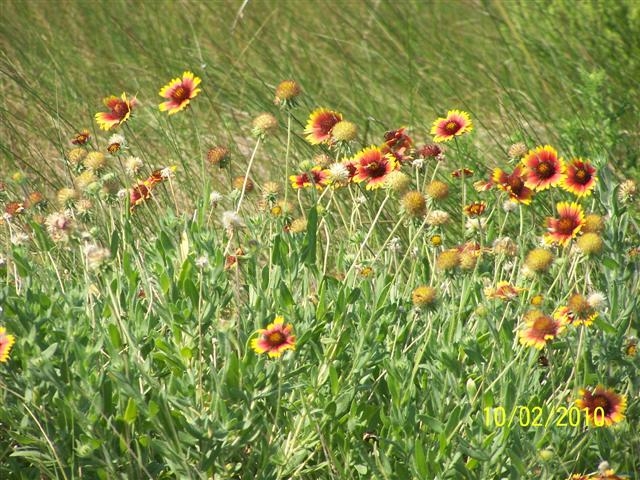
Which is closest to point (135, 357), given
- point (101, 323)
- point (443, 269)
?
point (101, 323)

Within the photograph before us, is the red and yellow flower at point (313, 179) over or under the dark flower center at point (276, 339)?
under

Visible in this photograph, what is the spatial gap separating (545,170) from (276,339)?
Result: 2.57 ft

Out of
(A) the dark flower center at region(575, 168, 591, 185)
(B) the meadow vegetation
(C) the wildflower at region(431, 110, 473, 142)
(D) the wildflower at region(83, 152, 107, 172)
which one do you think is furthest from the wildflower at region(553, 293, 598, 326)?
(D) the wildflower at region(83, 152, 107, 172)

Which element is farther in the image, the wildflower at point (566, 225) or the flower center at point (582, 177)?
the flower center at point (582, 177)

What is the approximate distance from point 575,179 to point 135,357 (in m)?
1.07

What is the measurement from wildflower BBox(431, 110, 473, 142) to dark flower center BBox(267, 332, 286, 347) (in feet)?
2.61

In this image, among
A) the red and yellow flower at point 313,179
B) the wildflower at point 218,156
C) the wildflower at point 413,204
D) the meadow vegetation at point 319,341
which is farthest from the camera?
the red and yellow flower at point 313,179

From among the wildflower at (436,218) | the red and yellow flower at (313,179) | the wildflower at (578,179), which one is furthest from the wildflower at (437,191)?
the red and yellow flower at (313,179)

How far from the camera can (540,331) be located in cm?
188

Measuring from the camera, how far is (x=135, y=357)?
1979 millimetres

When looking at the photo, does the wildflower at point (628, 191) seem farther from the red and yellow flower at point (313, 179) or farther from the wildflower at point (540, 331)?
the red and yellow flower at point (313, 179)

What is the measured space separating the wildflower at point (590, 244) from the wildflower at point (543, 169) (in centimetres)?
22

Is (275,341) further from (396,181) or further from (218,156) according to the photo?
(218,156)

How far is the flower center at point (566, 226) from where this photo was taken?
6.75ft
